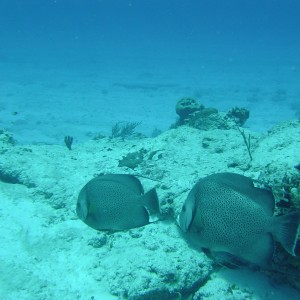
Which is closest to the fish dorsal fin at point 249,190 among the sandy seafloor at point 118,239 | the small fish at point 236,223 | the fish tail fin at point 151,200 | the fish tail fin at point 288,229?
the small fish at point 236,223

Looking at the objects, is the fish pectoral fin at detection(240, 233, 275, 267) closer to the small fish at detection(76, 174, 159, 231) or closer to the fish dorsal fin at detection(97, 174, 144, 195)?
the small fish at detection(76, 174, 159, 231)

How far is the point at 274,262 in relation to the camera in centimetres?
354

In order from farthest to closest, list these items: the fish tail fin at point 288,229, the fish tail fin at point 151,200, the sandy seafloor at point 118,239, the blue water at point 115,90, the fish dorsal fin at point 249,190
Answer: the blue water at point 115,90, the sandy seafloor at point 118,239, the fish tail fin at point 151,200, the fish dorsal fin at point 249,190, the fish tail fin at point 288,229

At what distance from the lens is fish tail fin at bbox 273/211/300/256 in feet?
7.60

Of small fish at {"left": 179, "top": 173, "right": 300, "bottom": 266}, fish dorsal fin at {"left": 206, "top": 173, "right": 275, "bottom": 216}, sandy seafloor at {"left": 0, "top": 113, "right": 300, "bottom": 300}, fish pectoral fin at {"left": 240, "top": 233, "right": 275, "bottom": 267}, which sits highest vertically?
fish dorsal fin at {"left": 206, "top": 173, "right": 275, "bottom": 216}

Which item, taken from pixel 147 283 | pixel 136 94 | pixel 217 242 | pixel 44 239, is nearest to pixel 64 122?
pixel 136 94

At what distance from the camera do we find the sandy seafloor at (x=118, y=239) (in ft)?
13.3

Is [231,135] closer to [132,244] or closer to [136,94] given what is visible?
[132,244]

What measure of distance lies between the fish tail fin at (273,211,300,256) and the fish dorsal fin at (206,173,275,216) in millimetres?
154

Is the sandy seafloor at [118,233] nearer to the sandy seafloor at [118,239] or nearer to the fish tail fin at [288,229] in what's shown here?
the sandy seafloor at [118,239]

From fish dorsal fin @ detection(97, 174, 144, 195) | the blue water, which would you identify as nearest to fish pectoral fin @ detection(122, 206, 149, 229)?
fish dorsal fin @ detection(97, 174, 144, 195)

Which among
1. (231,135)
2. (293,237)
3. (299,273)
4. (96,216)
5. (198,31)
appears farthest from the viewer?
(198,31)

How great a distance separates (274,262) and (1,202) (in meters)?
5.39

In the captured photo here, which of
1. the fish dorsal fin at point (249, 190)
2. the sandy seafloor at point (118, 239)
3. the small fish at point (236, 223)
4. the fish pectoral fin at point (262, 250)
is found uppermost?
the fish dorsal fin at point (249, 190)
